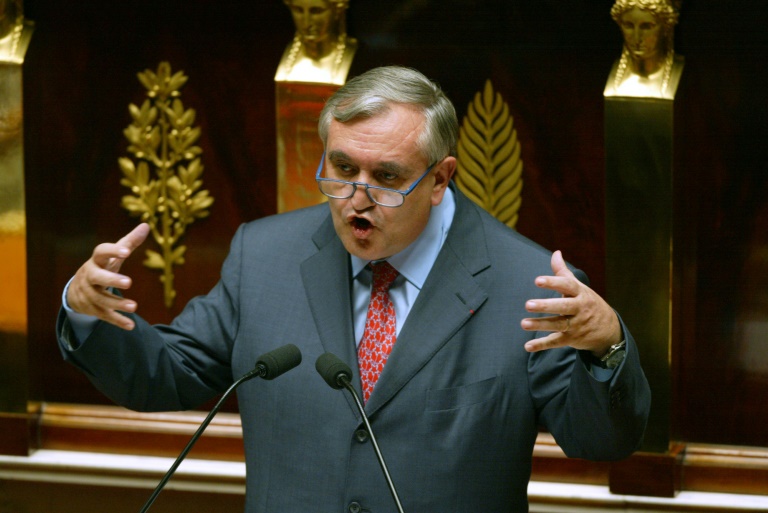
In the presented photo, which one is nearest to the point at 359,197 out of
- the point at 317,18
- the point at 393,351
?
the point at 393,351

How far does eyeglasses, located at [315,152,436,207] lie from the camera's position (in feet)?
7.25

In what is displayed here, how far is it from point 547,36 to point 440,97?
811 mm

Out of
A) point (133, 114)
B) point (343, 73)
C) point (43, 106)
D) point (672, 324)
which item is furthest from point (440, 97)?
point (43, 106)

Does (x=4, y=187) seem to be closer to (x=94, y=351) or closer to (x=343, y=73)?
(x=343, y=73)

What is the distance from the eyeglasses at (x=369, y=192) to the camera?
221 centimetres

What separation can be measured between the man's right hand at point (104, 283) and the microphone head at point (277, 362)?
26cm

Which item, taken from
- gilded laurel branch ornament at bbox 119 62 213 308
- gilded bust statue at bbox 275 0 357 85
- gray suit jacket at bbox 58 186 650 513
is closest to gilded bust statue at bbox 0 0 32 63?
gilded laurel branch ornament at bbox 119 62 213 308

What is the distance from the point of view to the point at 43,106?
332 cm

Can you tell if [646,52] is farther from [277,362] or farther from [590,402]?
[277,362]

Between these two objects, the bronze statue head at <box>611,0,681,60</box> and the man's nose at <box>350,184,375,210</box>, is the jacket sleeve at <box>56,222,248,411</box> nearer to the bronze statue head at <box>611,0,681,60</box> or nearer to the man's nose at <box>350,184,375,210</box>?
the man's nose at <box>350,184,375,210</box>

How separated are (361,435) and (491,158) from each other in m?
1.15

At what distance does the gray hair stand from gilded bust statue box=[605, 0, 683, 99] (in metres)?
0.71

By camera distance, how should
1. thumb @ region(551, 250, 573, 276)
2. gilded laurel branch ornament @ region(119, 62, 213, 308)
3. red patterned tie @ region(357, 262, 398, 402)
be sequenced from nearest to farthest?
thumb @ region(551, 250, 573, 276) → red patterned tie @ region(357, 262, 398, 402) → gilded laurel branch ornament @ region(119, 62, 213, 308)

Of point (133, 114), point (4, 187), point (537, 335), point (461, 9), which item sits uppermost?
point (461, 9)
